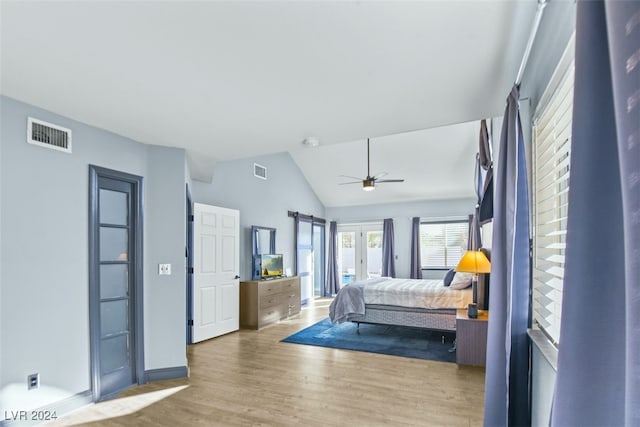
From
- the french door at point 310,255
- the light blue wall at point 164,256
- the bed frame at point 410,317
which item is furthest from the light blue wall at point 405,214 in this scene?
the light blue wall at point 164,256

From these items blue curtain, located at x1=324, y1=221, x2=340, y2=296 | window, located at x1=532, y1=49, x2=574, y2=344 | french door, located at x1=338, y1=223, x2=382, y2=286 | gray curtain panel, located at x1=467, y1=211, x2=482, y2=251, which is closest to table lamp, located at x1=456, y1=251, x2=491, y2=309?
window, located at x1=532, y1=49, x2=574, y2=344

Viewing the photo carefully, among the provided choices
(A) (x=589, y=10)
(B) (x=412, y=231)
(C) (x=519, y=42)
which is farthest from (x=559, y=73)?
(B) (x=412, y=231)

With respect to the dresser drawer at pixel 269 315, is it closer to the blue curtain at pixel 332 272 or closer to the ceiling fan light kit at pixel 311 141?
the blue curtain at pixel 332 272

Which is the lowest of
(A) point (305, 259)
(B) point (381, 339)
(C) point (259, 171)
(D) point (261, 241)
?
(B) point (381, 339)

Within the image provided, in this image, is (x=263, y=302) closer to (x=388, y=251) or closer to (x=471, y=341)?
(x=471, y=341)

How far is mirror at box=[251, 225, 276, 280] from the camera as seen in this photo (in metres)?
6.33

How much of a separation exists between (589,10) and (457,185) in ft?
25.6

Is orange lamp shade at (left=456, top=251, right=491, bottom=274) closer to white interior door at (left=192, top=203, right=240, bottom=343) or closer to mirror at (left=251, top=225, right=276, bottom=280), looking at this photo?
white interior door at (left=192, top=203, right=240, bottom=343)

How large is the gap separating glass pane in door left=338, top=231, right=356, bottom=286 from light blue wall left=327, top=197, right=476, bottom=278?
429mm

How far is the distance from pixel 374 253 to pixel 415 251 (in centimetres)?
116

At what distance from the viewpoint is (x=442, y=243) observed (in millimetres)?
8578

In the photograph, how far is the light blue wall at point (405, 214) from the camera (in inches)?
335

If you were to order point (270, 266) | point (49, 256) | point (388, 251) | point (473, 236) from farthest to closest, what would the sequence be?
1. point (388, 251)
2. point (473, 236)
3. point (270, 266)
4. point (49, 256)

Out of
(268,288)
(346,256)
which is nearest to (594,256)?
(268,288)
